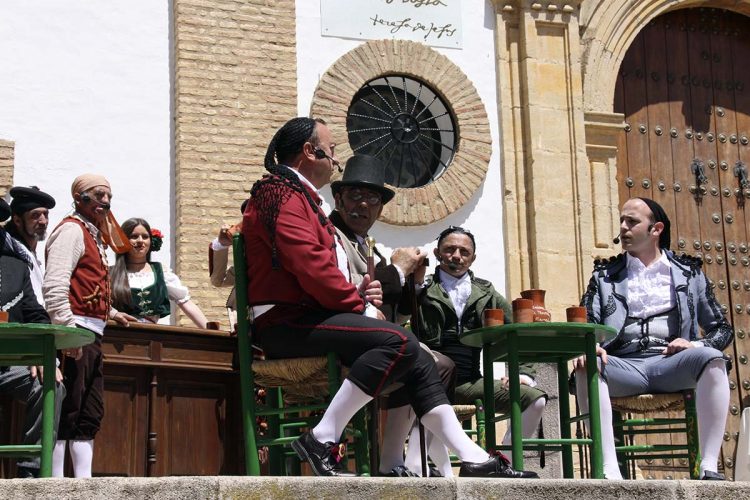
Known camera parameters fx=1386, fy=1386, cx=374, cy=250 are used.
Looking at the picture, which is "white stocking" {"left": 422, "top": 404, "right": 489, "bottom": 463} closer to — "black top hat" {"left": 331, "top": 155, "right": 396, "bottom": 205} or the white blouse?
"black top hat" {"left": 331, "top": 155, "right": 396, "bottom": 205}

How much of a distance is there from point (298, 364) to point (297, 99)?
5286 mm

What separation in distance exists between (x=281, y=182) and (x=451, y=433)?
1.26 meters

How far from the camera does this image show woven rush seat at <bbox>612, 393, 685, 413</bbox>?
6.74 metres

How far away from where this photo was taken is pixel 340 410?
5.31m

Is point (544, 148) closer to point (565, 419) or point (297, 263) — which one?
point (565, 419)

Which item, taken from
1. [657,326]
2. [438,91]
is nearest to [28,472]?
[657,326]

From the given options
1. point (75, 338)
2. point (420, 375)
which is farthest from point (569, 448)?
point (75, 338)

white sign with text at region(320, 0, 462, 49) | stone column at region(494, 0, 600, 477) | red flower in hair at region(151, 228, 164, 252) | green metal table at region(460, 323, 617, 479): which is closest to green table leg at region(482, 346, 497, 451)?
green metal table at region(460, 323, 617, 479)

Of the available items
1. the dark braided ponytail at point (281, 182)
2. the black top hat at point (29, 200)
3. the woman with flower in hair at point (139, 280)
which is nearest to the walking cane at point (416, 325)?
the dark braided ponytail at point (281, 182)

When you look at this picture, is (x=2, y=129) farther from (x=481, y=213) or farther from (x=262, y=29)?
(x=481, y=213)

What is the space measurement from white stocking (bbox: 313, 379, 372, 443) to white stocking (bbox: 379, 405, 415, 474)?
77 cm

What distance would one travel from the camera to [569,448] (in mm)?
6371

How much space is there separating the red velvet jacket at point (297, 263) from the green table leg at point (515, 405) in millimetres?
779

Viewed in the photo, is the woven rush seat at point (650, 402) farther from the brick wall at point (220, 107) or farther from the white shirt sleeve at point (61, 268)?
the brick wall at point (220, 107)
